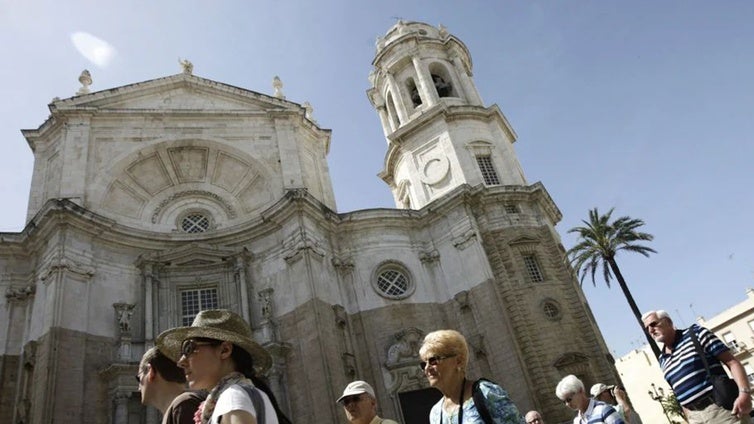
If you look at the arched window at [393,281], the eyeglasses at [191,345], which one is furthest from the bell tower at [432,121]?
the eyeglasses at [191,345]

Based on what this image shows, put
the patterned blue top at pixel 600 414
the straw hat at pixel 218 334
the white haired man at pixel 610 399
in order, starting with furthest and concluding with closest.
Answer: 1. the white haired man at pixel 610 399
2. the patterned blue top at pixel 600 414
3. the straw hat at pixel 218 334

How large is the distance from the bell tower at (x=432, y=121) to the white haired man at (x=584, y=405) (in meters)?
19.8

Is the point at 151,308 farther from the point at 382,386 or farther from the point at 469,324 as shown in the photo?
the point at 469,324

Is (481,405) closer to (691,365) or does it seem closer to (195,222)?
(691,365)

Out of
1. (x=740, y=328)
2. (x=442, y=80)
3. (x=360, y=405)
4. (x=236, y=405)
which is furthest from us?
(x=740, y=328)

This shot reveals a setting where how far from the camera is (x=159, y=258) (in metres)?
21.3

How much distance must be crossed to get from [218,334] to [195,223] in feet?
73.6

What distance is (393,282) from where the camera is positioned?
2317cm

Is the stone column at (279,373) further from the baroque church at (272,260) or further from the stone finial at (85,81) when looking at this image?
the stone finial at (85,81)

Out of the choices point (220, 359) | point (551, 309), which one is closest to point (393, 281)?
point (551, 309)

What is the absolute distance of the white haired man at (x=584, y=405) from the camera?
229 inches

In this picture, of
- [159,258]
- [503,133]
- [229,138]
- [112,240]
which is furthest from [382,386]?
[503,133]

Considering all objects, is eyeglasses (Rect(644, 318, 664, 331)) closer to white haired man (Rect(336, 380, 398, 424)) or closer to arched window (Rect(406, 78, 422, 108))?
white haired man (Rect(336, 380, 398, 424))

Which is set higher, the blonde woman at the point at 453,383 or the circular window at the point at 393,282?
the circular window at the point at 393,282
